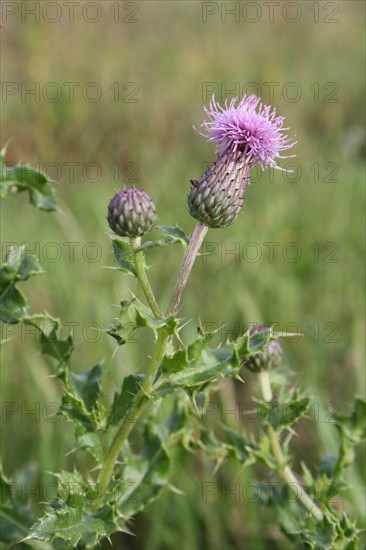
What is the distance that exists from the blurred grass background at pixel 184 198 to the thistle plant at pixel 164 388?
63 centimetres

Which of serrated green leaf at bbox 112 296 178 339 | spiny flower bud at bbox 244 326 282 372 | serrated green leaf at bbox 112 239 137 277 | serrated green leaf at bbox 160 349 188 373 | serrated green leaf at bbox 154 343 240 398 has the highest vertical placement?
serrated green leaf at bbox 112 239 137 277

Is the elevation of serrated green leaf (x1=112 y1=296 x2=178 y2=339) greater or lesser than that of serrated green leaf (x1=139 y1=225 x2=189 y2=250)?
lesser

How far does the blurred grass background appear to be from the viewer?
3.47 metres

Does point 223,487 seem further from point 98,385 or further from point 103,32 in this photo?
point 103,32

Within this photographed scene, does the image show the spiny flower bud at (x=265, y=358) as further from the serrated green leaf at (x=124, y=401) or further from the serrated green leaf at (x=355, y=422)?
the serrated green leaf at (x=124, y=401)

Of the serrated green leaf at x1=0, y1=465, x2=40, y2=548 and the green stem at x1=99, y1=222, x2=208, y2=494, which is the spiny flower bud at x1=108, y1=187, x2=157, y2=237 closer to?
the green stem at x1=99, y1=222, x2=208, y2=494

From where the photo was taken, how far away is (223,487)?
131 inches

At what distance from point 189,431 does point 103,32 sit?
759 cm

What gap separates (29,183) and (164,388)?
887 mm

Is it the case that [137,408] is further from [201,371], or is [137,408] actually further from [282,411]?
[282,411]

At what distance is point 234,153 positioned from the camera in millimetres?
2188

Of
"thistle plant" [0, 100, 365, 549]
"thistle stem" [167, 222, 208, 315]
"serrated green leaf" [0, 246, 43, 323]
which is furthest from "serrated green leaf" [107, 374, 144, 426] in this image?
"serrated green leaf" [0, 246, 43, 323]

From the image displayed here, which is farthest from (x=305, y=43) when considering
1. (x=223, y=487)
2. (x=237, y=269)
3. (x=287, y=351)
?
(x=223, y=487)

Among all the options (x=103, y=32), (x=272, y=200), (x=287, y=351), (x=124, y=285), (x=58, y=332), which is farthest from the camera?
(x=103, y=32)
